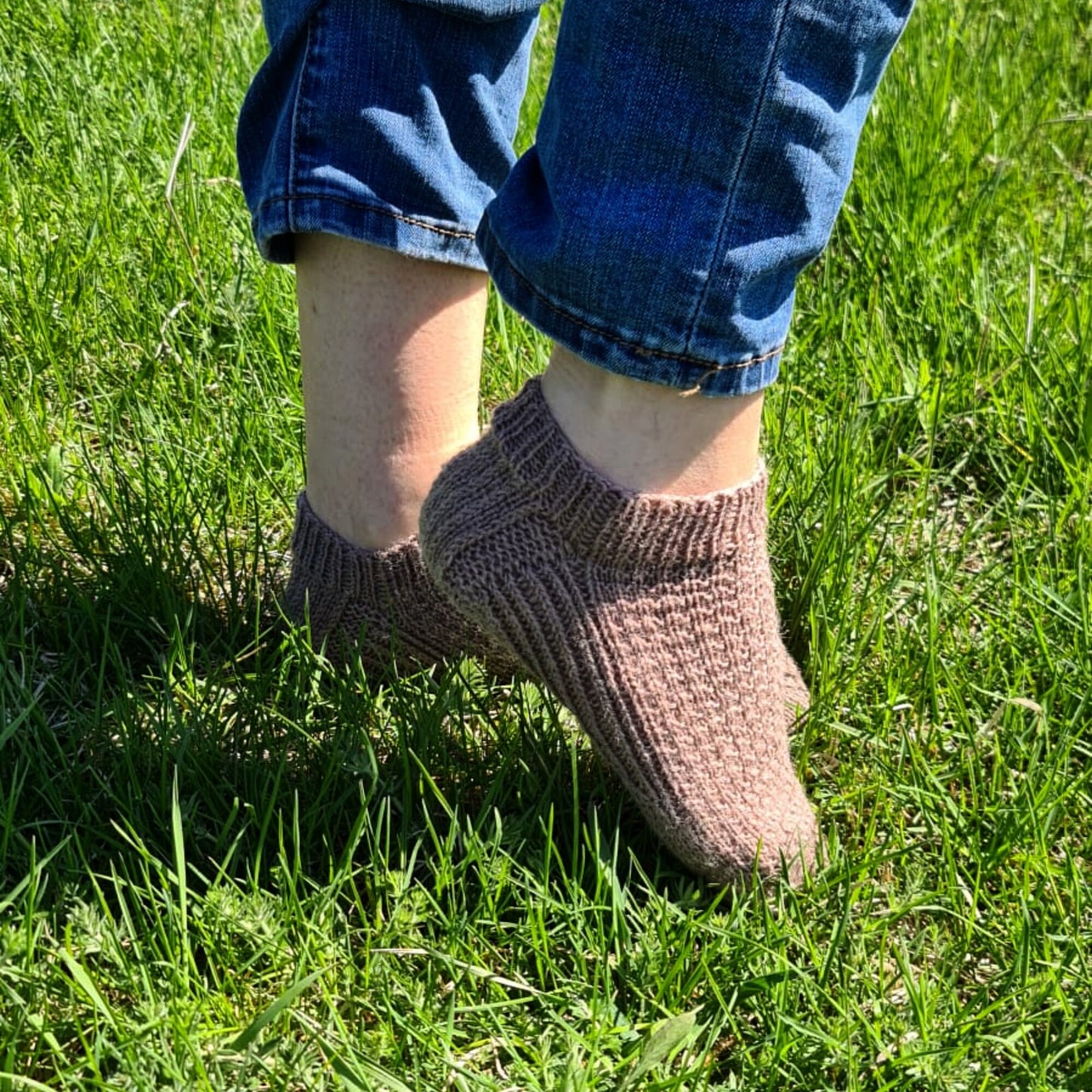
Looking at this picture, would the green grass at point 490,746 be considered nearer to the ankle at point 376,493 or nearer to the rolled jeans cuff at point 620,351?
the ankle at point 376,493

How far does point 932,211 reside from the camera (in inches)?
89.6

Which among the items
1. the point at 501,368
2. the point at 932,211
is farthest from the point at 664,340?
the point at 932,211

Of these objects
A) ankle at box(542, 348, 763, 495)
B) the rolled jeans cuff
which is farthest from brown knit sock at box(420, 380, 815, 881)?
the rolled jeans cuff

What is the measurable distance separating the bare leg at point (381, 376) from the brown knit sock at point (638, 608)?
16cm

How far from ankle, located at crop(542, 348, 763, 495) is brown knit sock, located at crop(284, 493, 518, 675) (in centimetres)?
36

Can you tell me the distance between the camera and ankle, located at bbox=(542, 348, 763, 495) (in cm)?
114

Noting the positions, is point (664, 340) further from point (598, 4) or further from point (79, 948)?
point (79, 948)

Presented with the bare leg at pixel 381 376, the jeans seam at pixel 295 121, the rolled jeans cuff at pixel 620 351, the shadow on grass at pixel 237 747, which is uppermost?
the jeans seam at pixel 295 121

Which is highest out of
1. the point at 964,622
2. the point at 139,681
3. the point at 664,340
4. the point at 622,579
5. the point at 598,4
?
the point at 598,4

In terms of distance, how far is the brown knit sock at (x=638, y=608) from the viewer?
1214mm

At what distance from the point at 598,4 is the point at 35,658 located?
2.87 feet

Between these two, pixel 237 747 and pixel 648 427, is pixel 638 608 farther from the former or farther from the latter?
pixel 237 747

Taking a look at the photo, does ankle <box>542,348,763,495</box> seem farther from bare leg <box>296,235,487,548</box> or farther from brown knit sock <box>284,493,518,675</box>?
brown knit sock <box>284,493,518,675</box>

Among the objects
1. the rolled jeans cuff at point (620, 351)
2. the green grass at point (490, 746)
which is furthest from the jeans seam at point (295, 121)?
the green grass at point (490, 746)
